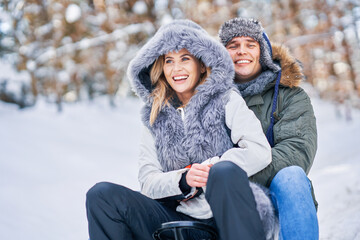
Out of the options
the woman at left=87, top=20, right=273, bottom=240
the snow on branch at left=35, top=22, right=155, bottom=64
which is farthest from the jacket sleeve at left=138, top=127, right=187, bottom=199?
the snow on branch at left=35, top=22, right=155, bottom=64

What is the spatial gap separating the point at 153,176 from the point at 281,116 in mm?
954

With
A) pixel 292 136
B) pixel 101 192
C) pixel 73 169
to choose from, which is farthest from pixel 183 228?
pixel 73 169

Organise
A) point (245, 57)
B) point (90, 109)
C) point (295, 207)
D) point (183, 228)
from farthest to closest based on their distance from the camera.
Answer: point (90, 109) < point (245, 57) < point (295, 207) < point (183, 228)

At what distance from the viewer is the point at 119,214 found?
178 cm

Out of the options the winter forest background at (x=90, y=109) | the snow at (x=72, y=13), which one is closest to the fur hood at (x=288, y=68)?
the winter forest background at (x=90, y=109)

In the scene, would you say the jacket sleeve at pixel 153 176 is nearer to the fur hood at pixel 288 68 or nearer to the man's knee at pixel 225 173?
the man's knee at pixel 225 173

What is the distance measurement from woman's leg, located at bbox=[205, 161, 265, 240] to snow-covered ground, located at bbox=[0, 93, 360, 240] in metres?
1.53

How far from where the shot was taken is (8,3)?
1004cm

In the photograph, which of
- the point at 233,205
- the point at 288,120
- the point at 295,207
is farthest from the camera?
the point at 288,120

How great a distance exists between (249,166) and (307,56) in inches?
520

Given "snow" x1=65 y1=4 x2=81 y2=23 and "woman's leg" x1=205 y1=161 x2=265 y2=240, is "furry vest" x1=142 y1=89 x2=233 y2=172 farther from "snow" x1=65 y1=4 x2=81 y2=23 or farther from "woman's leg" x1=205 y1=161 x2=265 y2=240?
"snow" x1=65 y1=4 x2=81 y2=23

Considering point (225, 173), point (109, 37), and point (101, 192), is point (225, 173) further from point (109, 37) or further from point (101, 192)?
point (109, 37)

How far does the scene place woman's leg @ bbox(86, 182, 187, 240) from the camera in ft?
5.68

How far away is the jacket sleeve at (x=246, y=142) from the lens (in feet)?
6.05
